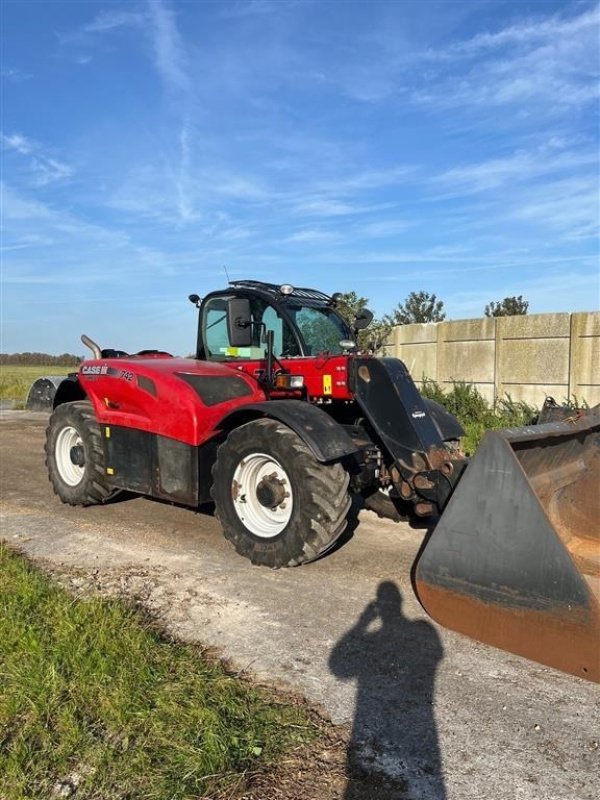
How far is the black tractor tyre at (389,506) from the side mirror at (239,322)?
69.6 inches

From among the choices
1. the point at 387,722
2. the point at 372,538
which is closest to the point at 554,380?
the point at 372,538

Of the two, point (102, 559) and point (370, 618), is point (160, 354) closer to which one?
point (102, 559)

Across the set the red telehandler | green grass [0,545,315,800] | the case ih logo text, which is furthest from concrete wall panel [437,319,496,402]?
green grass [0,545,315,800]

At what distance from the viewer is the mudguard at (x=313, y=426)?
15.0ft

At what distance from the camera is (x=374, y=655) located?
355 centimetres

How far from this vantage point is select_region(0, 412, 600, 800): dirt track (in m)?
2.62

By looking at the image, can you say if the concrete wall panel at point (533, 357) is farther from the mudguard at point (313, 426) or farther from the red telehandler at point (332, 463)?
the mudguard at point (313, 426)

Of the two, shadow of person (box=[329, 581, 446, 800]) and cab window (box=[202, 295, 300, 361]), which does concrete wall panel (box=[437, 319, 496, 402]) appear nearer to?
cab window (box=[202, 295, 300, 361])

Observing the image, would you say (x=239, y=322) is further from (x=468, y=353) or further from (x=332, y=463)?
(x=468, y=353)

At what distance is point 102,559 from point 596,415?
389 cm

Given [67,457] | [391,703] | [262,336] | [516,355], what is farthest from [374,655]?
[516,355]

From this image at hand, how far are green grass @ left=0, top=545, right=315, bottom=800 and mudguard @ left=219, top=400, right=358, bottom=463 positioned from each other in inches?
63.4

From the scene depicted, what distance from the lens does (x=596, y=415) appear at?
15.6ft

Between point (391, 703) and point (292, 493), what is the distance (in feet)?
6.21
